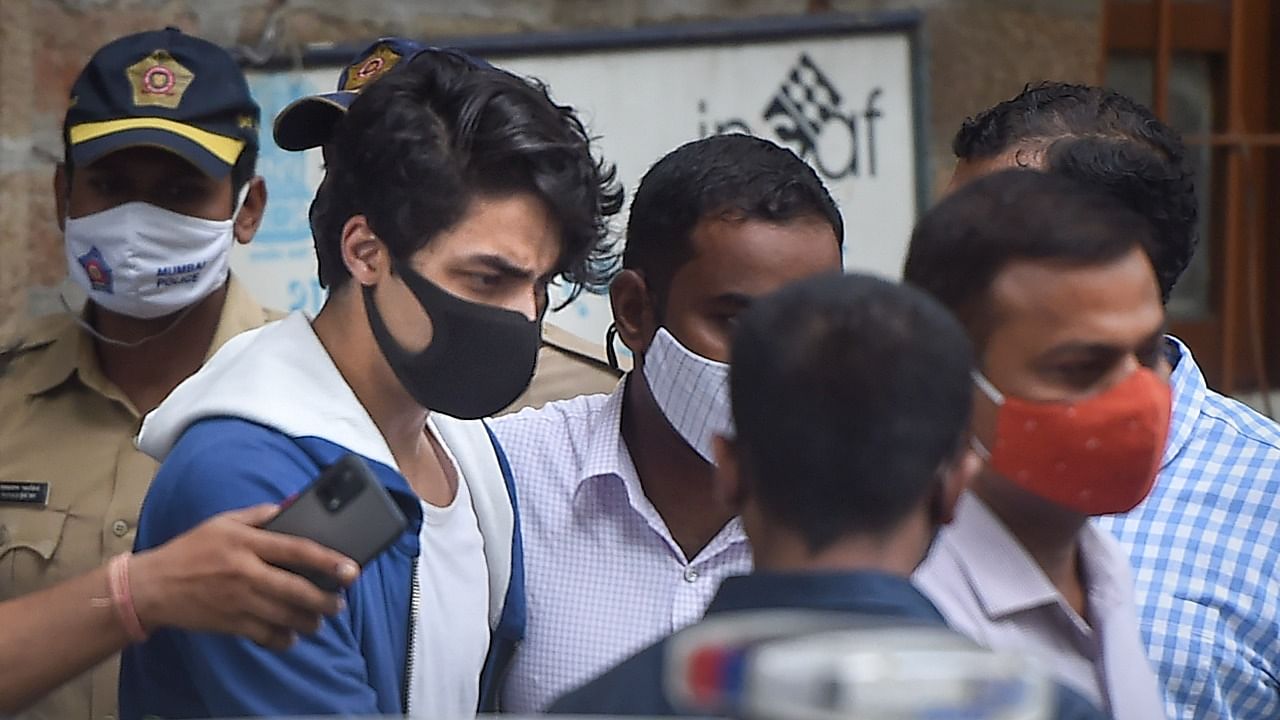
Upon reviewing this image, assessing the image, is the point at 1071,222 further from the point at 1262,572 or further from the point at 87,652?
the point at 87,652

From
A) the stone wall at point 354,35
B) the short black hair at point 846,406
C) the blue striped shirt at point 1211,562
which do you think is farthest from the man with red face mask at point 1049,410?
the stone wall at point 354,35

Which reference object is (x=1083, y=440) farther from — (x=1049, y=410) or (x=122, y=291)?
(x=122, y=291)

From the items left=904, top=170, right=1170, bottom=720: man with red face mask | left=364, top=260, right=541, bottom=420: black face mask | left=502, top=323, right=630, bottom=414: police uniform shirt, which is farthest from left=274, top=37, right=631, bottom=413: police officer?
left=904, top=170, right=1170, bottom=720: man with red face mask

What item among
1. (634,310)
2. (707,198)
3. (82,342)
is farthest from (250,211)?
(707,198)

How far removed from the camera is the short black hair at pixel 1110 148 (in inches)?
95.8

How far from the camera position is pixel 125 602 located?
71.6 inches

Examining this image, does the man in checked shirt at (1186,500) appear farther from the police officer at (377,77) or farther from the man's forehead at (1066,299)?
the police officer at (377,77)

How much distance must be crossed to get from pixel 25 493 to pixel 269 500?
1160mm

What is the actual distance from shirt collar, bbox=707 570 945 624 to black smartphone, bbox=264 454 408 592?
42cm

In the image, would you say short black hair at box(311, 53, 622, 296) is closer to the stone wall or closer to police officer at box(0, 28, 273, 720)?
police officer at box(0, 28, 273, 720)

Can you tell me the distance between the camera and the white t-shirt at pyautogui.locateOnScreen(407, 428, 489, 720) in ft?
6.48

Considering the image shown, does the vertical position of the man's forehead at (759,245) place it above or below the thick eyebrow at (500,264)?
below

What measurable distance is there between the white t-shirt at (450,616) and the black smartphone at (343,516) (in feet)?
0.90

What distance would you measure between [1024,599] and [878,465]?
1.57ft
